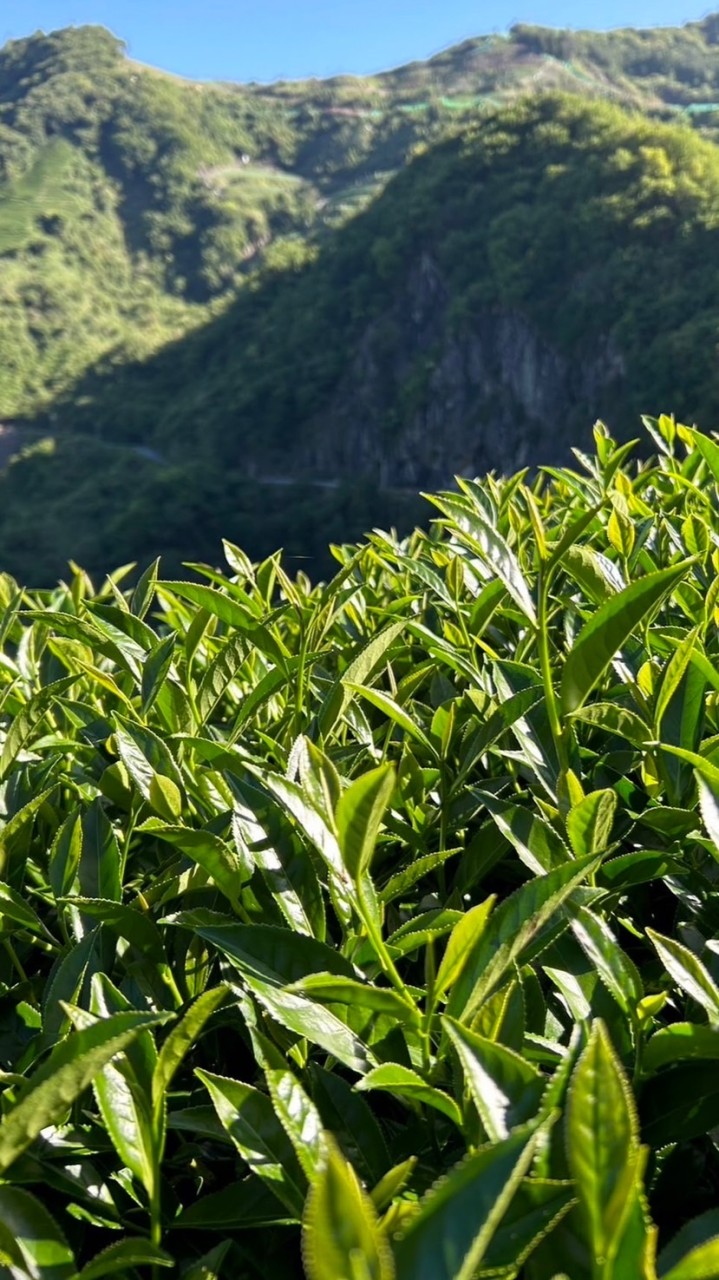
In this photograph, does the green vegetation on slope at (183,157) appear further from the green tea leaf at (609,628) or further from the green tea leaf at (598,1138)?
the green tea leaf at (598,1138)

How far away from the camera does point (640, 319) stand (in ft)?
98.4

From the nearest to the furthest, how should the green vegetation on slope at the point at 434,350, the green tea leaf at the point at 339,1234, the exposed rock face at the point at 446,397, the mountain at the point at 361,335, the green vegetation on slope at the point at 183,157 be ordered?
the green tea leaf at the point at 339,1234, the green vegetation on slope at the point at 434,350, the mountain at the point at 361,335, the exposed rock face at the point at 446,397, the green vegetation on slope at the point at 183,157

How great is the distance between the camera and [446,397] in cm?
3791

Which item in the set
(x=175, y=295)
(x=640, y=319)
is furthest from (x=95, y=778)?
(x=175, y=295)

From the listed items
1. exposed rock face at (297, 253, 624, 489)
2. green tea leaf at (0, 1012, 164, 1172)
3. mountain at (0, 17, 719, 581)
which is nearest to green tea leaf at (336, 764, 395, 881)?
green tea leaf at (0, 1012, 164, 1172)

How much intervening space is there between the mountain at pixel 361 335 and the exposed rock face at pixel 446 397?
10cm

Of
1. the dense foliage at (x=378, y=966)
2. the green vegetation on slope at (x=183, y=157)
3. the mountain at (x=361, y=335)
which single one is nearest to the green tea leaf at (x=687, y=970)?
the dense foliage at (x=378, y=966)

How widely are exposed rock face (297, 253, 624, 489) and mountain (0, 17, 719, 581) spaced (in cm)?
10

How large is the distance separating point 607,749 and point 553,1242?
395 mm

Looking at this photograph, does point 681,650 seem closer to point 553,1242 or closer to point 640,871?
point 640,871

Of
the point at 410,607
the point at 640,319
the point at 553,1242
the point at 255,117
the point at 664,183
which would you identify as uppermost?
the point at 255,117

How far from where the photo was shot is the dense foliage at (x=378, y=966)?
13.2 inches

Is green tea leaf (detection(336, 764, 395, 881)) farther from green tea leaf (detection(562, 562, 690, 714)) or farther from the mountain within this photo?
the mountain

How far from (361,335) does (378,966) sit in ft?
143
